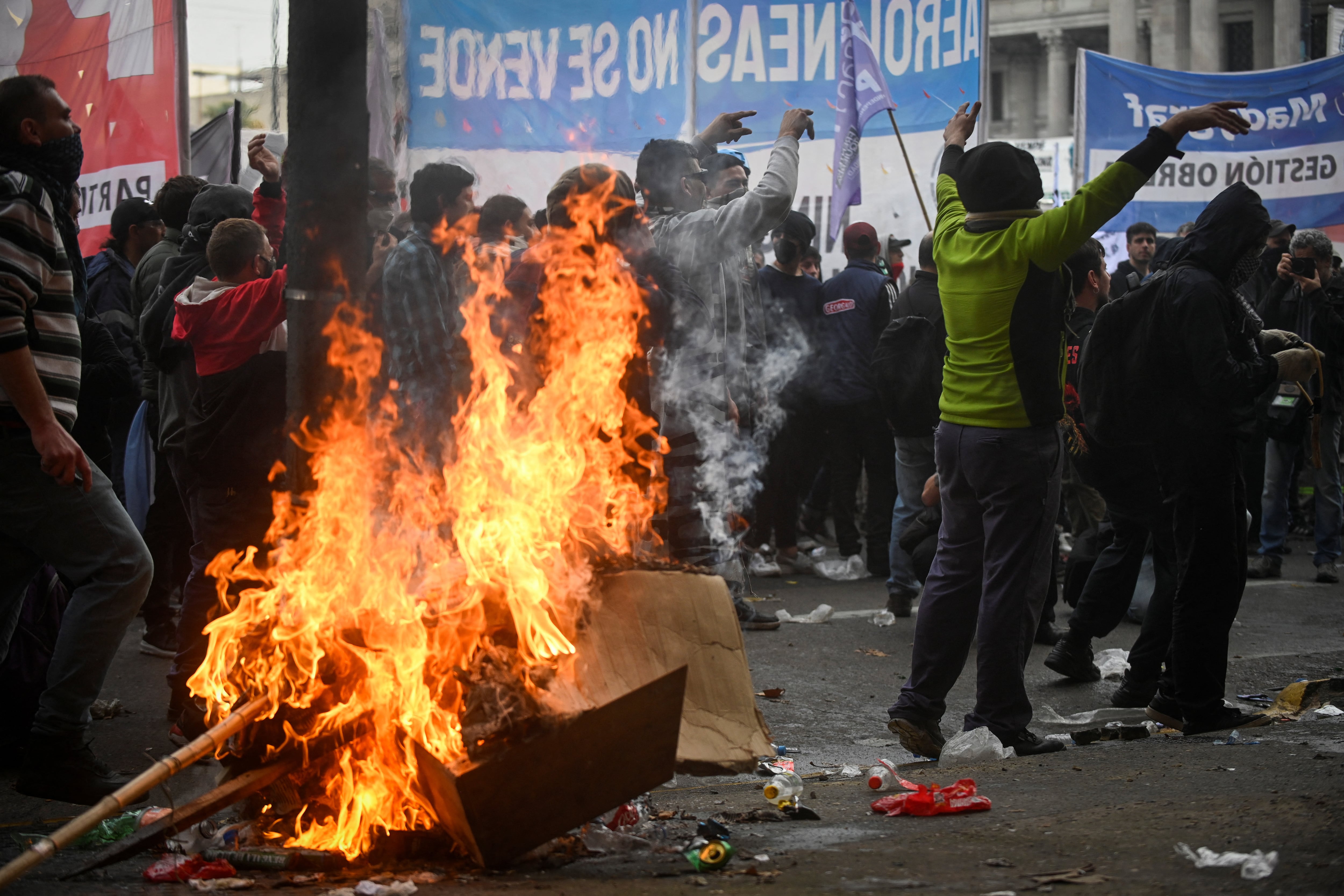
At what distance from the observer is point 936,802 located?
3576mm

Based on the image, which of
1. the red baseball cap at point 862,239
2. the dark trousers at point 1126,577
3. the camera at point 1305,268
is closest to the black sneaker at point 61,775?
the dark trousers at point 1126,577

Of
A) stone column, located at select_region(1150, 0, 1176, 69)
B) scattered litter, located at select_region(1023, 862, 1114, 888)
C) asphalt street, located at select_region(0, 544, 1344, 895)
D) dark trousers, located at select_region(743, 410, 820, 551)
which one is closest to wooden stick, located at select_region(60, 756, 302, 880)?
asphalt street, located at select_region(0, 544, 1344, 895)

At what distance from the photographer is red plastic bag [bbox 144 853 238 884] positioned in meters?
3.03

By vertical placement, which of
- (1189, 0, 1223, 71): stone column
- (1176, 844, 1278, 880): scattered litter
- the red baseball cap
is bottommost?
(1176, 844, 1278, 880): scattered litter

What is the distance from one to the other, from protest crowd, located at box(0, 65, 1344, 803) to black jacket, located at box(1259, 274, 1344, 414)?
217 cm

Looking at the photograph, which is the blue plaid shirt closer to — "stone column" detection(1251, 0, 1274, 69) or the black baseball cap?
the black baseball cap

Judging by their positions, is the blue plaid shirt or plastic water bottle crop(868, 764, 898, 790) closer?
plastic water bottle crop(868, 764, 898, 790)

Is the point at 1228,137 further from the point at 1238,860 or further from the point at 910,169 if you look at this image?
the point at 1238,860

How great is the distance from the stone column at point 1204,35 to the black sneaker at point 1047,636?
41405 mm

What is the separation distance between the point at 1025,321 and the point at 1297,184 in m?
9.63

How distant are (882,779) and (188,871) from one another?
220 centimetres

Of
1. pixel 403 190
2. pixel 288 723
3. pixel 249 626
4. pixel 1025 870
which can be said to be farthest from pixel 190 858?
pixel 403 190

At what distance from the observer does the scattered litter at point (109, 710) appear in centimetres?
515

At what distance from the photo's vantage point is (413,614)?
10.5 ft
